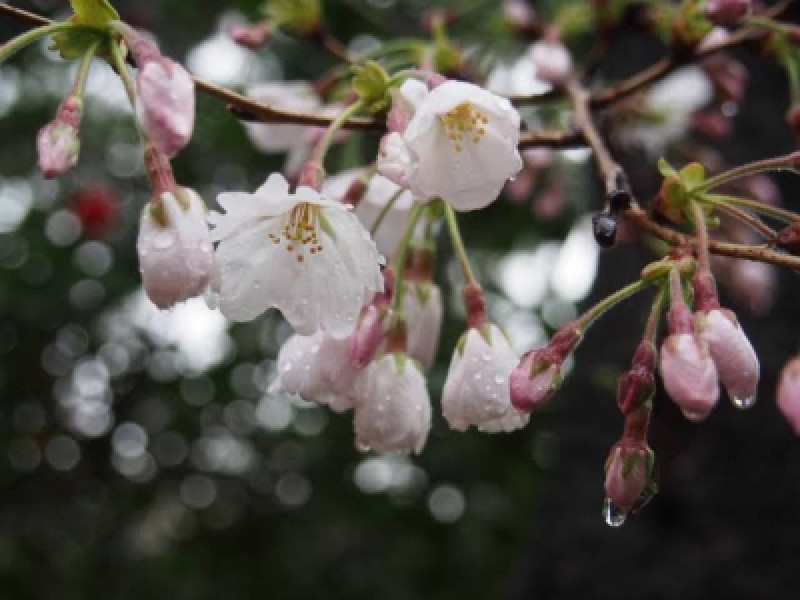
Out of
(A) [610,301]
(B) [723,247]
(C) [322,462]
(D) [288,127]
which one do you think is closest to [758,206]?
(B) [723,247]

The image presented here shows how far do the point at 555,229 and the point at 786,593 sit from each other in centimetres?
190

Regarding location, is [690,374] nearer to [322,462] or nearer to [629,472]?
[629,472]

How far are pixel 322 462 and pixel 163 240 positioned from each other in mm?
3458

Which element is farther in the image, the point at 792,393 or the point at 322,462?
the point at 322,462

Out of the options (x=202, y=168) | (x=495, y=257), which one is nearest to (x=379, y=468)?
(x=495, y=257)

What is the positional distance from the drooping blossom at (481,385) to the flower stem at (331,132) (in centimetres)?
29

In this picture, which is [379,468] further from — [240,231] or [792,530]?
[240,231]

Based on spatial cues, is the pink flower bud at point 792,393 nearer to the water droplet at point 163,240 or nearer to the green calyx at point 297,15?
the water droplet at point 163,240

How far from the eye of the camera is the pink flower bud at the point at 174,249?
964mm

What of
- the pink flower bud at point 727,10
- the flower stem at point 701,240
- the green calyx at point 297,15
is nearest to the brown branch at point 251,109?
the flower stem at point 701,240

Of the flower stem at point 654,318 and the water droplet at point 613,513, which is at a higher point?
the flower stem at point 654,318

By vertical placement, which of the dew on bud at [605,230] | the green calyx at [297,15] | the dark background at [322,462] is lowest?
the dark background at [322,462]

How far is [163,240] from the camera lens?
3.21 ft

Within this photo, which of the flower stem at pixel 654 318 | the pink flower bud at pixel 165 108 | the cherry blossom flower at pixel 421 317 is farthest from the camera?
the cherry blossom flower at pixel 421 317
